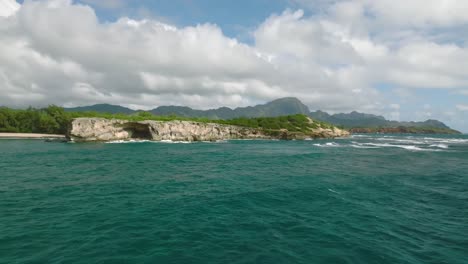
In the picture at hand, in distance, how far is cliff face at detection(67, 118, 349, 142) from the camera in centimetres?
7475

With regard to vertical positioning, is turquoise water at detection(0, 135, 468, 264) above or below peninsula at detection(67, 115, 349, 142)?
below

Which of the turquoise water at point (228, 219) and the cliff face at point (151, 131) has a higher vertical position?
the cliff face at point (151, 131)

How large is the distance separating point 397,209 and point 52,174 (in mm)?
30802

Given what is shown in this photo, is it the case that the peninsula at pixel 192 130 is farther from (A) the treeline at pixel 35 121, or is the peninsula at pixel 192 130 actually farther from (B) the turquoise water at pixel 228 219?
(B) the turquoise water at pixel 228 219

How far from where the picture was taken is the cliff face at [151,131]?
74750 millimetres

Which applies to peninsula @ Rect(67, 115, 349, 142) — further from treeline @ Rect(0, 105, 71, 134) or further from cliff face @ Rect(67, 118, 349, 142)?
treeline @ Rect(0, 105, 71, 134)

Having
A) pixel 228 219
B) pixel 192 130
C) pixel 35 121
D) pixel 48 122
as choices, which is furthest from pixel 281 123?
pixel 35 121

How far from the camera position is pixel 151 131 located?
82.2 meters

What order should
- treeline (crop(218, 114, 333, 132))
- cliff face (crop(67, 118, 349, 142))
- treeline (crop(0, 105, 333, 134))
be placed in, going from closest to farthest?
cliff face (crop(67, 118, 349, 142)) → treeline (crop(0, 105, 333, 134)) → treeline (crop(218, 114, 333, 132))

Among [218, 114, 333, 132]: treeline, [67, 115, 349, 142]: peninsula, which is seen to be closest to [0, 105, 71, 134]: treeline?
[67, 115, 349, 142]: peninsula

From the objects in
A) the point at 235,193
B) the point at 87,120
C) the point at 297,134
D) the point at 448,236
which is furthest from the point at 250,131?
the point at 448,236

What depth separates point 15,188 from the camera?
20.1m

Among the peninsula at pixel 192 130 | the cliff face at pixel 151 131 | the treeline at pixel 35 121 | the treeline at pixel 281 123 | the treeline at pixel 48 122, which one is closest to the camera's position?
the cliff face at pixel 151 131

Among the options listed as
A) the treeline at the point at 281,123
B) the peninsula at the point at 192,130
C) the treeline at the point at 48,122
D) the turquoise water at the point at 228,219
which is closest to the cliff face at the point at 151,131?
the peninsula at the point at 192,130
